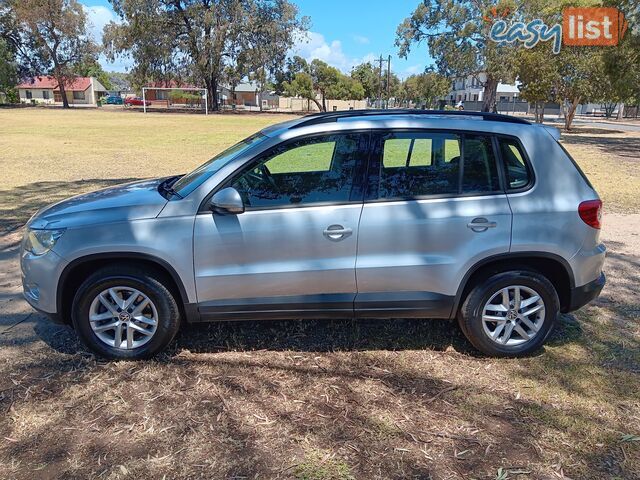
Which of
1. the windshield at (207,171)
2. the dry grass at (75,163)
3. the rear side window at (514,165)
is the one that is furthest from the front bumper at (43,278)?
the dry grass at (75,163)

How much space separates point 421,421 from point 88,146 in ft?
64.2

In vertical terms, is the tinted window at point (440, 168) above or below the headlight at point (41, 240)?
above

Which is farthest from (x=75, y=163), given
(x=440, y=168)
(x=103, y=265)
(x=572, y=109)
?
(x=572, y=109)

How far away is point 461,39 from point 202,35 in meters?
27.0

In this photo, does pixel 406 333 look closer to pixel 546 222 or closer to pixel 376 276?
pixel 376 276

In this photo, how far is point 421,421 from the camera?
3098mm

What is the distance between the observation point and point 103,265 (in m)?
3.62

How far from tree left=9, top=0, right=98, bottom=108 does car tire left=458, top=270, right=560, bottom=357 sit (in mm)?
74293

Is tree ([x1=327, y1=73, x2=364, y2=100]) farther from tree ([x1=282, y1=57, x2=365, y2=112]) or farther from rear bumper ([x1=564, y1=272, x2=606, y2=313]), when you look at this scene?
rear bumper ([x1=564, y1=272, x2=606, y2=313])

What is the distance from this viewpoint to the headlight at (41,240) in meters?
3.56

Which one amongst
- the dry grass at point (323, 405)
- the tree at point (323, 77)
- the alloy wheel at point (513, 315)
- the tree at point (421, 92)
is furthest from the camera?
the tree at point (323, 77)

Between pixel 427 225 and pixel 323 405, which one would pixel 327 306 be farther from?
pixel 427 225

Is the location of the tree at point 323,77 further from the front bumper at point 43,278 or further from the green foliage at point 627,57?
the front bumper at point 43,278

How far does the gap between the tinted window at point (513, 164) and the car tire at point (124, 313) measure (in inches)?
102
